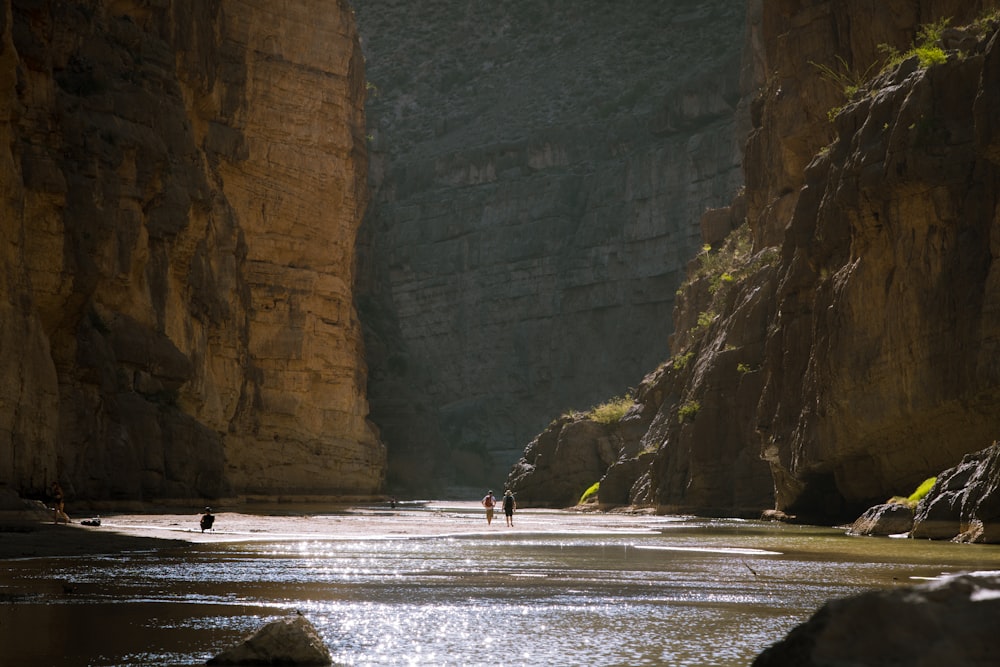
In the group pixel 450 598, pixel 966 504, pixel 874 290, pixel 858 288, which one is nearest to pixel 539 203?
pixel 858 288

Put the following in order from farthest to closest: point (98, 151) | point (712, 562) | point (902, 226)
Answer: point (98, 151), point (902, 226), point (712, 562)

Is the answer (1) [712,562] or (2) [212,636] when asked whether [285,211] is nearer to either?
(1) [712,562]

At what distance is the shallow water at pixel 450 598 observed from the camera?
873cm

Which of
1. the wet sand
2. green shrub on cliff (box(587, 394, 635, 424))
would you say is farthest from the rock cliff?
green shrub on cliff (box(587, 394, 635, 424))

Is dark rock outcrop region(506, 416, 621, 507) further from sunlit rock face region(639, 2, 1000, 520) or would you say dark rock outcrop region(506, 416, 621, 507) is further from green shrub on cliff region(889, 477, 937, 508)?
green shrub on cliff region(889, 477, 937, 508)

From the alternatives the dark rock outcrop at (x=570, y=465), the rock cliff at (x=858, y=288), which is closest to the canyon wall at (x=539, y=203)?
the dark rock outcrop at (x=570, y=465)

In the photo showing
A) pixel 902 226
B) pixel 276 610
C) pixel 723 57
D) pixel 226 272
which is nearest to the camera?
pixel 276 610

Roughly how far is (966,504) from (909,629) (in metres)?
18.5

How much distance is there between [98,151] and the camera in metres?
Result: 34.7

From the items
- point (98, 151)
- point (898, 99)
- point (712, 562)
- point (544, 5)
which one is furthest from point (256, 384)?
point (544, 5)

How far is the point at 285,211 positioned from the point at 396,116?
8522cm

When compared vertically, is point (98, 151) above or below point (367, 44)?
below

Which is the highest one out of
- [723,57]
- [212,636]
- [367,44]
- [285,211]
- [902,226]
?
[367,44]

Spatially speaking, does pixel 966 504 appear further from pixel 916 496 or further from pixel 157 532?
pixel 157 532
